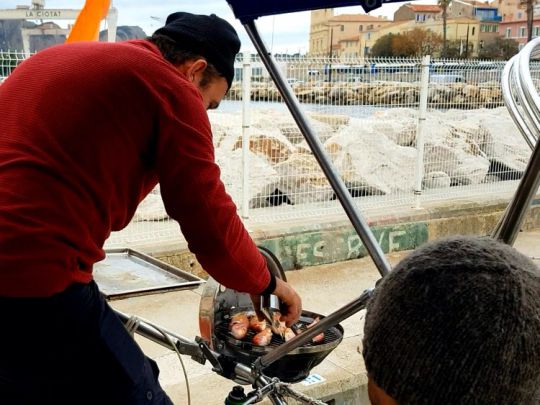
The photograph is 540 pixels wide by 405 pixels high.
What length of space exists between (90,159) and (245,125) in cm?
472

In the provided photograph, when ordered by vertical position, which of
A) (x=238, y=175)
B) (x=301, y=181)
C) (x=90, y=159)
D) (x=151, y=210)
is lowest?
(x=151, y=210)

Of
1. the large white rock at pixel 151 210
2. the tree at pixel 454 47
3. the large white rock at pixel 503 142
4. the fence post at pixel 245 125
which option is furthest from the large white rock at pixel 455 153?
the tree at pixel 454 47

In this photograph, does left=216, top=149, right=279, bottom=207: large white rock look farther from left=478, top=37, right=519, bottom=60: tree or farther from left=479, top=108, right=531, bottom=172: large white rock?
left=478, top=37, right=519, bottom=60: tree

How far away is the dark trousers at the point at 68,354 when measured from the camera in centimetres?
191

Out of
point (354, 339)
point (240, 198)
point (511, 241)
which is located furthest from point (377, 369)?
point (240, 198)

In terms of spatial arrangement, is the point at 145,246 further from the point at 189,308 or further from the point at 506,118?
the point at 506,118

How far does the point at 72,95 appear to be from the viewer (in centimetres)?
192

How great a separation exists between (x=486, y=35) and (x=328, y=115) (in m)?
45.4

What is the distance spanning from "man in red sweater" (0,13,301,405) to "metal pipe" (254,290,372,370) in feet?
1.44

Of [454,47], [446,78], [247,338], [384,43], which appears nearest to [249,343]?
[247,338]

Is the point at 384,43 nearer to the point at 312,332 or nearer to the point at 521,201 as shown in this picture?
the point at 312,332

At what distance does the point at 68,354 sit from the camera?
195cm

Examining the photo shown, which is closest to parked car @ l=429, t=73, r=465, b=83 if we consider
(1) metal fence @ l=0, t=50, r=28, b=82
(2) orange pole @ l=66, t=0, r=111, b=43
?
(2) orange pole @ l=66, t=0, r=111, b=43

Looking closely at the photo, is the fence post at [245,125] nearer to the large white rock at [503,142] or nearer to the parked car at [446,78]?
the parked car at [446,78]
